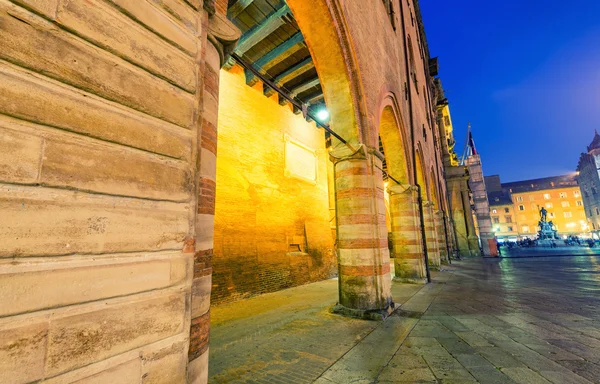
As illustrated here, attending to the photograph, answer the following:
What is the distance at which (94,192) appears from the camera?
4.07ft

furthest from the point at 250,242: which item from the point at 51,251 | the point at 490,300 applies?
the point at 51,251

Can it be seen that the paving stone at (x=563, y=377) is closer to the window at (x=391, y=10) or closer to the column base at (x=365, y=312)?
the column base at (x=365, y=312)

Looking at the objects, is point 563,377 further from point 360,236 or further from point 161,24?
point 161,24

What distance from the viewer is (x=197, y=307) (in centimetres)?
172

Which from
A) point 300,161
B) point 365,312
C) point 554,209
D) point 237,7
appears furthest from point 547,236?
point 237,7

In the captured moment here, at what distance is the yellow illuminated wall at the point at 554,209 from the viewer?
48287mm

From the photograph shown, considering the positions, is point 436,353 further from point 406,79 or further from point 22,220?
point 406,79

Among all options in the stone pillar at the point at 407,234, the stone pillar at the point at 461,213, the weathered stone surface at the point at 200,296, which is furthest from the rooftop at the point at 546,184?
the weathered stone surface at the point at 200,296

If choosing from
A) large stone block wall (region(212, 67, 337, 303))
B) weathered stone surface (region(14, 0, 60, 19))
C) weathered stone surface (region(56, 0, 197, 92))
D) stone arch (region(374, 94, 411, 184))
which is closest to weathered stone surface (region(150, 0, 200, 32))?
weathered stone surface (region(56, 0, 197, 92))

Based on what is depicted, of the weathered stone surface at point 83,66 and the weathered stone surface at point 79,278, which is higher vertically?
the weathered stone surface at point 83,66

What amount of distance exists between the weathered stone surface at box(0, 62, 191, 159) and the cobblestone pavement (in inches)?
92.3

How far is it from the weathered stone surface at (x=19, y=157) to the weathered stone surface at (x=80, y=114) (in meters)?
0.08

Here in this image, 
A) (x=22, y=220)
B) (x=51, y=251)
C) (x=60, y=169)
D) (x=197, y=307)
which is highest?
(x=60, y=169)

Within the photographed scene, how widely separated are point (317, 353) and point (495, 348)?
2122 mm
